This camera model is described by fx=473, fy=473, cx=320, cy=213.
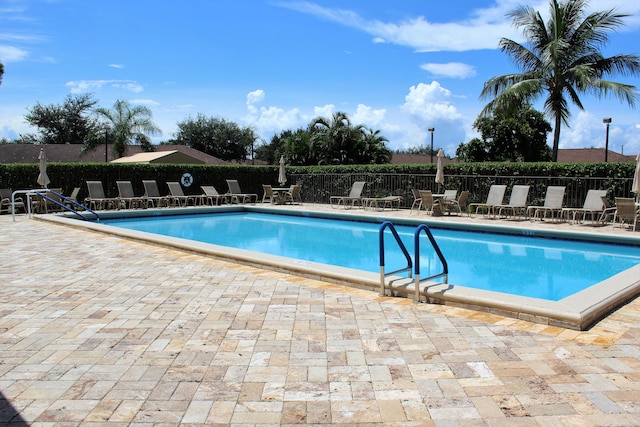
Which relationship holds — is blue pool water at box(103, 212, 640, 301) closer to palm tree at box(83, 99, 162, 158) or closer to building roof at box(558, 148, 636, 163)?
palm tree at box(83, 99, 162, 158)

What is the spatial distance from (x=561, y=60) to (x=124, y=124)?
30.4 m

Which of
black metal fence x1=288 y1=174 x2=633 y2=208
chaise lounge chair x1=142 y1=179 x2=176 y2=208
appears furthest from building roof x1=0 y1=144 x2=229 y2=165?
chaise lounge chair x1=142 y1=179 x2=176 y2=208

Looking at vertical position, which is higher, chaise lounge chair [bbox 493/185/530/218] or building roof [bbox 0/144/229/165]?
building roof [bbox 0/144/229/165]

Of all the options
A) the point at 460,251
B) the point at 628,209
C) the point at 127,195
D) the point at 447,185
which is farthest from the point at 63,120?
the point at 628,209

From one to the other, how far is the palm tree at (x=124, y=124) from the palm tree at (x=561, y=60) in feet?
89.0

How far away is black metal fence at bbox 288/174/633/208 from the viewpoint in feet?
44.2

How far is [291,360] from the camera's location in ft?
11.4

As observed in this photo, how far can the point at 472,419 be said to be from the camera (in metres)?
2.63

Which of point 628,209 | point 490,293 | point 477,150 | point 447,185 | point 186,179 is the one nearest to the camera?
point 490,293

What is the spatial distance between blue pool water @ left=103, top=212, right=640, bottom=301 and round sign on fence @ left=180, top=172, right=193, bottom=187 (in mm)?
4904

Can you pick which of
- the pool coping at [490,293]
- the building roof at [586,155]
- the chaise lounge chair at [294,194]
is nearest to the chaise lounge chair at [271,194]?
the chaise lounge chair at [294,194]

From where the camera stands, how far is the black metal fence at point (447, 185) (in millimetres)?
13461

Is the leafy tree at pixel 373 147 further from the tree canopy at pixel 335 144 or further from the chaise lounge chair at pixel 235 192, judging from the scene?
the chaise lounge chair at pixel 235 192

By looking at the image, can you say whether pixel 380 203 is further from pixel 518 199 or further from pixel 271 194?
pixel 518 199
